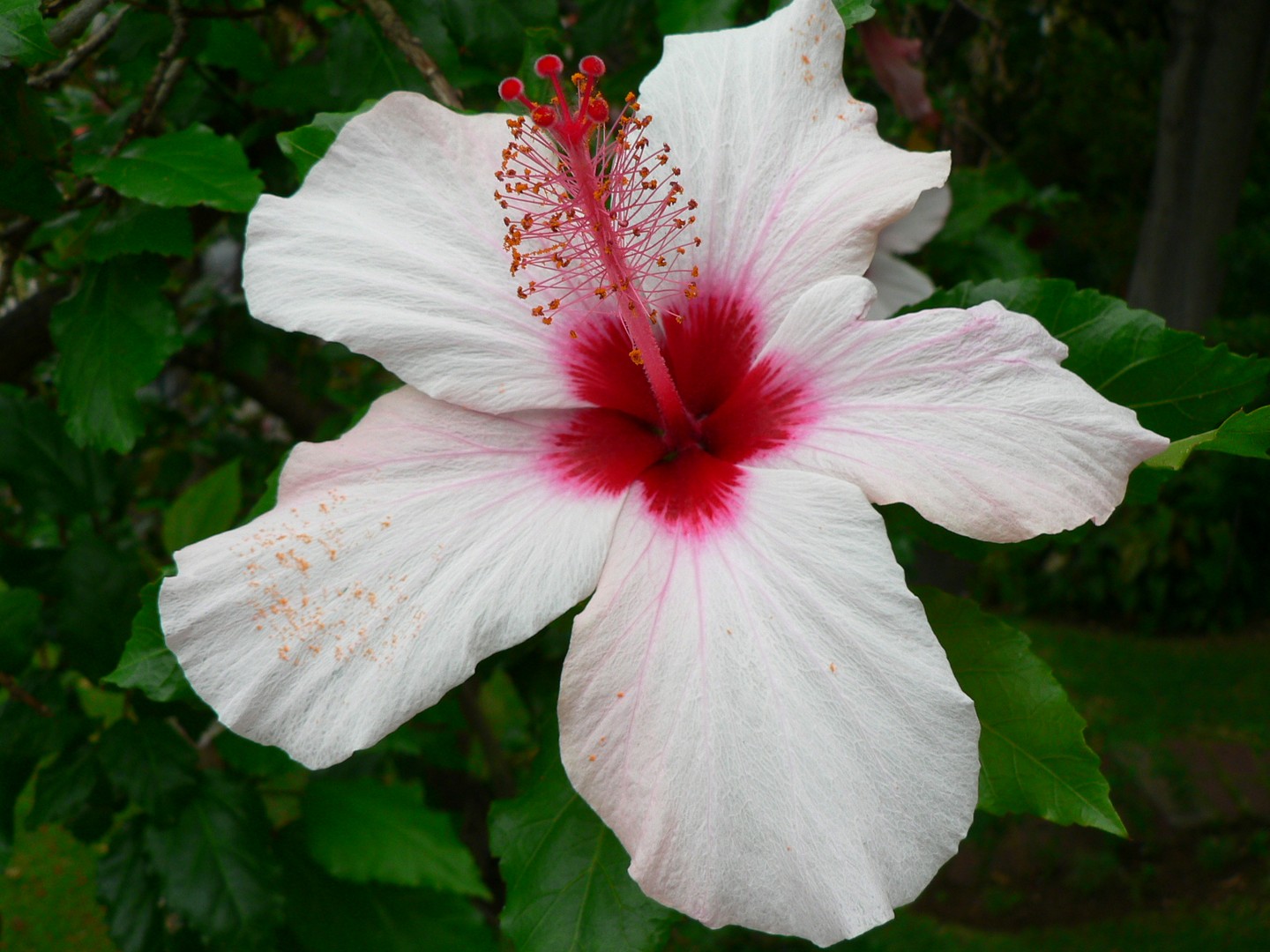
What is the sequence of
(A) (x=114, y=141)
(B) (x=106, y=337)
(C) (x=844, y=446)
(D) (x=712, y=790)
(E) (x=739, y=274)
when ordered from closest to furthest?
(D) (x=712, y=790), (C) (x=844, y=446), (E) (x=739, y=274), (B) (x=106, y=337), (A) (x=114, y=141)

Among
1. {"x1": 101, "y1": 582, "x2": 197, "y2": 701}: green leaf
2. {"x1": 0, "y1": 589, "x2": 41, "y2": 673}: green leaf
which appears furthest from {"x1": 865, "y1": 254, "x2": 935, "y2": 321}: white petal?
{"x1": 0, "y1": 589, "x2": 41, "y2": 673}: green leaf

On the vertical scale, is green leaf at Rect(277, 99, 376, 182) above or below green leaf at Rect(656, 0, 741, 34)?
below

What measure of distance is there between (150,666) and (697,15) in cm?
105

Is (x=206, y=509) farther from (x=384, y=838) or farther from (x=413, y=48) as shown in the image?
(x=413, y=48)

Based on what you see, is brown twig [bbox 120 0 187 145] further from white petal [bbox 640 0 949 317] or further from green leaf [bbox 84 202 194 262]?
white petal [bbox 640 0 949 317]

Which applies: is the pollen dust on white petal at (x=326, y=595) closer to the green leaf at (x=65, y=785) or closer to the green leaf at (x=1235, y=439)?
the green leaf at (x=1235, y=439)

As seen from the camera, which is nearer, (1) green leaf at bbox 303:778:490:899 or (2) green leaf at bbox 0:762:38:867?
(2) green leaf at bbox 0:762:38:867

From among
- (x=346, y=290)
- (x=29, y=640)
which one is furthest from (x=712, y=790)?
(x=29, y=640)

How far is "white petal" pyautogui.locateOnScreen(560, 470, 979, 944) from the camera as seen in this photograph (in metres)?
0.76

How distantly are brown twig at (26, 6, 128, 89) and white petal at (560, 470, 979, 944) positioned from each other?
1.06 meters

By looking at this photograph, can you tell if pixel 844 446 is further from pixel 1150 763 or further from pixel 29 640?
pixel 1150 763

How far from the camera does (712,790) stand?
77 centimetres

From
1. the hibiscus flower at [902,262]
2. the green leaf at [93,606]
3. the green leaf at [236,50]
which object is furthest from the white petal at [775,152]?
the green leaf at [93,606]

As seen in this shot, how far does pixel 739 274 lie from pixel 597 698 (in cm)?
46
